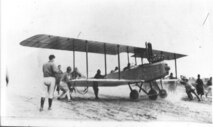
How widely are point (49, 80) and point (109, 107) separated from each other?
1.45m

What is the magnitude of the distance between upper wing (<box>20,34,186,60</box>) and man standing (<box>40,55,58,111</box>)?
33 cm

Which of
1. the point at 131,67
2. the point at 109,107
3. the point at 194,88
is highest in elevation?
the point at 131,67

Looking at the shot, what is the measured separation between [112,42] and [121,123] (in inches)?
69.9

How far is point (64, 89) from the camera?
6371mm

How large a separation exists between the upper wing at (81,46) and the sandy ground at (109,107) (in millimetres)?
831

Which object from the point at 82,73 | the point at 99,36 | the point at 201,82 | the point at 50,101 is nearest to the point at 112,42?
the point at 99,36

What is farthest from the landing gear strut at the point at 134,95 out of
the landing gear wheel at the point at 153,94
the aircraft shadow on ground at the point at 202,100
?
the aircraft shadow on ground at the point at 202,100

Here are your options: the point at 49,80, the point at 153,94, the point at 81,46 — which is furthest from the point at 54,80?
the point at 153,94

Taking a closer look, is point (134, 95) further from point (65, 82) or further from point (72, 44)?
point (72, 44)

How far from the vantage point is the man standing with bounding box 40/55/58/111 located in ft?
20.1

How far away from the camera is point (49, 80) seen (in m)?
6.15

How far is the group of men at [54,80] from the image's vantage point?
6.13 meters

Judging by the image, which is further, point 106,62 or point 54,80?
point 106,62

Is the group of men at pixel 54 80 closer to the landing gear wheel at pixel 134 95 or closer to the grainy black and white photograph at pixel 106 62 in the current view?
the grainy black and white photograph at pixel 106 62
